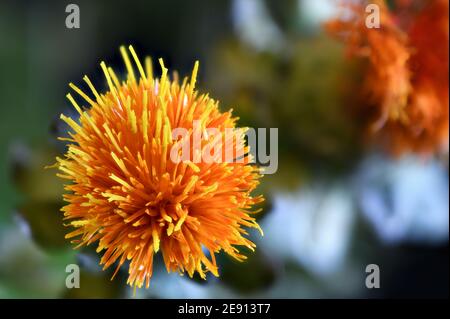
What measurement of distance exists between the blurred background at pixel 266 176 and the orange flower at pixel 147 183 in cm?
3

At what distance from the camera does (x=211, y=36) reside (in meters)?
0.52

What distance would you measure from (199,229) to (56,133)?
0.14 metres

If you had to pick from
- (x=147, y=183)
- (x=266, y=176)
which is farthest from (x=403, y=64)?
(x=147, y=183)

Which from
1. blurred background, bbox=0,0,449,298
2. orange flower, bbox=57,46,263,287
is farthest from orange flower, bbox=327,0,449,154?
orange flower, bbox=57,46,263,287

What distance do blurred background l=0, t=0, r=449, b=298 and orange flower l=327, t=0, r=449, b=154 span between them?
21 mm

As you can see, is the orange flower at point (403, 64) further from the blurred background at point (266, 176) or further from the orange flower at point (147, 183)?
the orange flower at point (147, 183)

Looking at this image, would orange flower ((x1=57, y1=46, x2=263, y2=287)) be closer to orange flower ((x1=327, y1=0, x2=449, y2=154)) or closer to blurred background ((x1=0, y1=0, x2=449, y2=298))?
blurred background ((x1=0, y1=0, x2=449, y2=298))

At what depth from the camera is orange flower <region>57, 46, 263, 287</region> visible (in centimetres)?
39

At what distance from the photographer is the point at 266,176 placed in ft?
1.56

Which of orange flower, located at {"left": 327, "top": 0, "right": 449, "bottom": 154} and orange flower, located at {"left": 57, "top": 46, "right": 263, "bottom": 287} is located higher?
orange flower, located at {"left": 327, "top": 0, "right": 449, "bottom": 154}

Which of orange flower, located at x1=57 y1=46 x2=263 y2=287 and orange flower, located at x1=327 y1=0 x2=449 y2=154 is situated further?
orange flower, located at x1=327 y1=0 x2=449 y2=154

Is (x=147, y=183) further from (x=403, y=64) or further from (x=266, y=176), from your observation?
(x=403, y=64)
